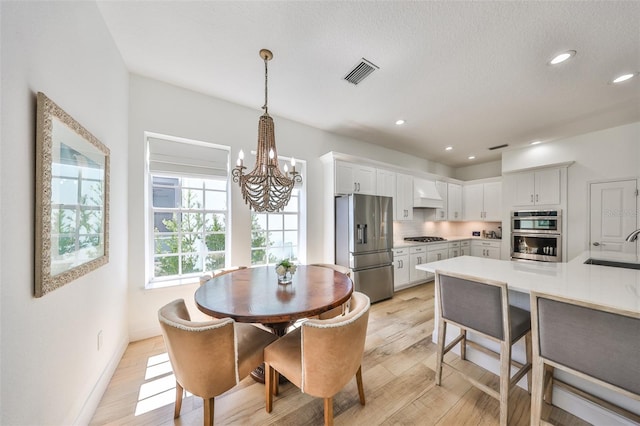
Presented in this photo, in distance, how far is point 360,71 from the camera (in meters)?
2.37

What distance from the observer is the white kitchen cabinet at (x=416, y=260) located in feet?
14.8

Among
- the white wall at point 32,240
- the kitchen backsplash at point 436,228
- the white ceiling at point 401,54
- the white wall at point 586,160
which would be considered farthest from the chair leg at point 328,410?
the white wall at point 586,160

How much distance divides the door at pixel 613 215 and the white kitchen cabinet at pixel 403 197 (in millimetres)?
2984

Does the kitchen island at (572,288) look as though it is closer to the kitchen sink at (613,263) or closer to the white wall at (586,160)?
the kitchen sink at (613,263)

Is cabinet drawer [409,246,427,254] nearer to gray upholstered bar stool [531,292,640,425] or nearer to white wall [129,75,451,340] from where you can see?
white wall [129,75,451,340]

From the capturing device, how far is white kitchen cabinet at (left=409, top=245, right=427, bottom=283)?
4.52 m

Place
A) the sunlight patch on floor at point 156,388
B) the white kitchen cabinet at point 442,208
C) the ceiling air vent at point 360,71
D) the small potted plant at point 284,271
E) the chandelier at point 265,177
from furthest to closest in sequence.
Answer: the white kitchen cabinet at point 442,208 → the ceiling air vent at point 360,71 → the small potted plant at point 284,271 → the chandelier at point 265,177 → the sunlight patch on floor at point 156,388

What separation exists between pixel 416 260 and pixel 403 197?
4.37ft

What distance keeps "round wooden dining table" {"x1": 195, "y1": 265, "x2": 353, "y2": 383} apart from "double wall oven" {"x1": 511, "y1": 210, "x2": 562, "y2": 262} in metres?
4.58

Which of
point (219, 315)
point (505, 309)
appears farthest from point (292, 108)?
point (505, 309)

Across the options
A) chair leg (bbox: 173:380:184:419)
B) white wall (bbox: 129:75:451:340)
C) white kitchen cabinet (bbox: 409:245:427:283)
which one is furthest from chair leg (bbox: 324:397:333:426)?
white kitchen cabinet (bbox: 409:245:427:283)

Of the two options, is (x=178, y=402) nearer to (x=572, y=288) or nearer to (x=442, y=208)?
(x=572, y=288)

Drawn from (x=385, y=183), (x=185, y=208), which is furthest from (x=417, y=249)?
(x=185, y=208)

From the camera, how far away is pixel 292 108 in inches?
126
